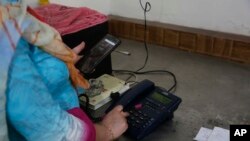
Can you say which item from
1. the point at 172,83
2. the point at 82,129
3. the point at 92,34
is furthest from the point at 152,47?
the point at 82,129

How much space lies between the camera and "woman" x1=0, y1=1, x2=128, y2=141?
409 mm

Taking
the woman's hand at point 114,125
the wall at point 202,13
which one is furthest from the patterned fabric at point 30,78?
the wall at point 202,13

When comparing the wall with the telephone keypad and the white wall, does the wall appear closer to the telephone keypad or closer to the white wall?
the white wall

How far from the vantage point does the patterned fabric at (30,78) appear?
40 centimetres

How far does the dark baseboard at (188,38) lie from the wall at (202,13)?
4 centimetres

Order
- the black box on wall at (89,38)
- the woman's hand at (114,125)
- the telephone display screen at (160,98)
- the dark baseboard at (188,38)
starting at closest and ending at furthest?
1. the woman's hand at (114,125)
2. the telephone display screen at (160,98)
3. the black box on wall at (89,38)
4. the dark baseboard at (188,38)

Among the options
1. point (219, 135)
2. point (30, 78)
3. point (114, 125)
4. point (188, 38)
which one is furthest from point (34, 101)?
point (188, 38)

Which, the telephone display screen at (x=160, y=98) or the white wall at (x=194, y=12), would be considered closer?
the telephone display screen at (x=160, y=98)

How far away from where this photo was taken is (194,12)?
135 centimetres

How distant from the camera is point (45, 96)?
0.44m

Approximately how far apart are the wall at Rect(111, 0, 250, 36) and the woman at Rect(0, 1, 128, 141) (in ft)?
3.16

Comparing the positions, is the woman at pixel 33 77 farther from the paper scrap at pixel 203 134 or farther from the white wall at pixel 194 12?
the white wall at pixel 194 12

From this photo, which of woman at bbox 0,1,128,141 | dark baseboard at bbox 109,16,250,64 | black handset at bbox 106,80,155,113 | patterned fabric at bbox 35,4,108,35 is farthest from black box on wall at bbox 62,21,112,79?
dark baseboard at bbox 109,16,250,64

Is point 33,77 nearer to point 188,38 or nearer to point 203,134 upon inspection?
point 203,134
